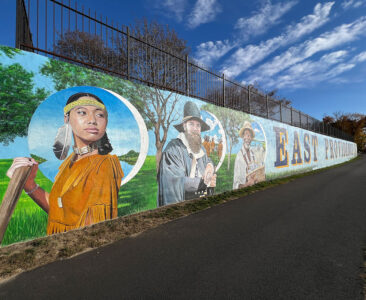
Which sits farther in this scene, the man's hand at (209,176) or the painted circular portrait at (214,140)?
the painted circular portrait at (214,140)

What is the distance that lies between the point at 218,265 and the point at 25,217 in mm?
3224

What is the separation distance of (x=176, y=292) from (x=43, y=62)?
4.27m

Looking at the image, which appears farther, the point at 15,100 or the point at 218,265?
the point at 15,100

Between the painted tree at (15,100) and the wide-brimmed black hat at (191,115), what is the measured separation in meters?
3.42

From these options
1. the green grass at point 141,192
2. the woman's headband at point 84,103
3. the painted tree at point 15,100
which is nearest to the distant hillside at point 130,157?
the green grass at point 141,192

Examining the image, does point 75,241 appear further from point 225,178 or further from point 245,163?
point 245,163

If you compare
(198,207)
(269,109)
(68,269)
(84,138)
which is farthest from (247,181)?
(68,269)

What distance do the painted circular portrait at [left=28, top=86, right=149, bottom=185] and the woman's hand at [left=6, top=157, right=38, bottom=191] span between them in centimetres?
9

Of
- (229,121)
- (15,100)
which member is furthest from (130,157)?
(229,121)

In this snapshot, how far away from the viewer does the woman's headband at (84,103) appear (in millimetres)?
3771

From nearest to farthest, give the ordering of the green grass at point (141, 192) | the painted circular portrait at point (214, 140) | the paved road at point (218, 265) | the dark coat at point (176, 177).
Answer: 1. the paved road at point (218, 265)
2. the green grass at point (141, 192)
3. the dark coat at point (176, 177)
4. the painted circular portrait at point (214, 140)

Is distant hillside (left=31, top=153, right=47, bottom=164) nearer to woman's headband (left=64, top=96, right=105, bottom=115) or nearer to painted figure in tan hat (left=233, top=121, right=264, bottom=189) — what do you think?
woman's headband (left=64, top=96, right=105, bottom=115)

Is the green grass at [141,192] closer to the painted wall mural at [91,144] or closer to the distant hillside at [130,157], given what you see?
the painted wall mural at [91,144]

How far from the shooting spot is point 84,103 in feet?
12.9
